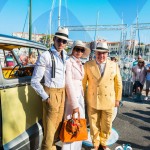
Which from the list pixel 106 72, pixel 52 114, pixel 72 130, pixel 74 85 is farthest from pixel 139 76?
pixel 52 114

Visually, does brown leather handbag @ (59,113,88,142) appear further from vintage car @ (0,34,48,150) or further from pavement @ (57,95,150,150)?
pavement @ (57,95,150,150)

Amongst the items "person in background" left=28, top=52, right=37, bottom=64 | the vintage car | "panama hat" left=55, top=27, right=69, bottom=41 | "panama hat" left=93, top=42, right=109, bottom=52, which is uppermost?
"panama hat" left=55, top=27, right=69, bottom=41

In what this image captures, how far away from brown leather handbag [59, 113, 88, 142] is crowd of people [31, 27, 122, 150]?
0.09 m

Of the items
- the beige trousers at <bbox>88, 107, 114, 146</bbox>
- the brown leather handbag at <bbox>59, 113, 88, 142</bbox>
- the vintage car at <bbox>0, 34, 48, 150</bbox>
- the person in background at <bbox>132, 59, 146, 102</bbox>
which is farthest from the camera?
the person in background at <bbox>132, 59, 146, 102</bbox>

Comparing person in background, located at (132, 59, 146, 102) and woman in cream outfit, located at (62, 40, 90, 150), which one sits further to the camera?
person in background, located at (132, 59, 146, 102)

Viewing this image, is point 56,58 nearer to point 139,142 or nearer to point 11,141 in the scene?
point 11,141

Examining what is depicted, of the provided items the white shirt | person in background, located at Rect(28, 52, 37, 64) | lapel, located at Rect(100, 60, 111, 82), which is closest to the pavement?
lapel, located at Rect(100, 60, 111, 82)

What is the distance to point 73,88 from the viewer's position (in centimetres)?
293

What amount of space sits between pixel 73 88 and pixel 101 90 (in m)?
0.70

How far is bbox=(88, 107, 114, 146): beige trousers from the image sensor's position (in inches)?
141

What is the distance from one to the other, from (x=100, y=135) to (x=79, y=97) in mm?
1044

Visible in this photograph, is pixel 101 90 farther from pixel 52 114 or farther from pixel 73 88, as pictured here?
pixel 52 114

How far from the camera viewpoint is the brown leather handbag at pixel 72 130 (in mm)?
2883

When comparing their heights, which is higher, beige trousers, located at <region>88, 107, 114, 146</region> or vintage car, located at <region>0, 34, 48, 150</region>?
vintage car, located at <region>0, 34, 48, 150</region>
